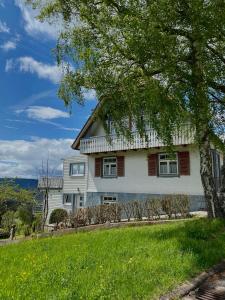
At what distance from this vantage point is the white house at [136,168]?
77.7 ft

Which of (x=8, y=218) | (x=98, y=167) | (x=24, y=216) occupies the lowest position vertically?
(x=8, y=218)

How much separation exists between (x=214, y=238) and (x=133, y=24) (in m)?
6.50

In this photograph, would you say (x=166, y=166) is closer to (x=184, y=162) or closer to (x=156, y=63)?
(x=184, y=162)

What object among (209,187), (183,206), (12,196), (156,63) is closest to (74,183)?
(12,196)

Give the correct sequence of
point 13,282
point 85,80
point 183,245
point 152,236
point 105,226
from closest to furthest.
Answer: point 13,282 → point 183,245 → point 152,236 → point 85,80 → point 105,226

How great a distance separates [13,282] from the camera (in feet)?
20.9

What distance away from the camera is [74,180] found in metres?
33.5

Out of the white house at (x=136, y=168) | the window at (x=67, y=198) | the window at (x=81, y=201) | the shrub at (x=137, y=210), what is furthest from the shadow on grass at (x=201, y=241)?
the window at (x=67, y=198)

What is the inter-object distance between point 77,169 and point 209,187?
22.1m

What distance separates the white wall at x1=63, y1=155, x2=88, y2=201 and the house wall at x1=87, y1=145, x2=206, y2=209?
162 cm

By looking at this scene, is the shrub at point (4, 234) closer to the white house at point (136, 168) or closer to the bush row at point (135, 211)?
the white house at point (136, 168)

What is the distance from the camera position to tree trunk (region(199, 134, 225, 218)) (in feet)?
41.6

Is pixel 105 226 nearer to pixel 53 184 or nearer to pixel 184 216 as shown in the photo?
pixel 184 216

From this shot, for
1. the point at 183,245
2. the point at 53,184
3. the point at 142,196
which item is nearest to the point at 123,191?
the point at 142,196
